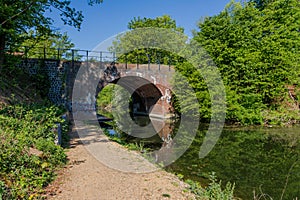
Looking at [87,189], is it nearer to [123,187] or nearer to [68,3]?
[123,187]

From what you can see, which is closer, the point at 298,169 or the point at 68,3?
the point at 298,169

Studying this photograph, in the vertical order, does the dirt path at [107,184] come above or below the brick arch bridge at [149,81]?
below

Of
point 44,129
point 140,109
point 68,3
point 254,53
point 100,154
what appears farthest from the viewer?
point 140,109

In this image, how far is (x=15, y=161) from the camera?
3943 mm

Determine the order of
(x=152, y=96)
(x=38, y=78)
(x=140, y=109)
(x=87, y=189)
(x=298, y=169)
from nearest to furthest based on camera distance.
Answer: (x=87, y=189) → (x=298, y=169) → (x=38, y=78) → (x=152, y=96) → (x=140, y=109)

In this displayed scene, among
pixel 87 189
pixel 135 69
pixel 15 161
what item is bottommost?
pixel 87 189

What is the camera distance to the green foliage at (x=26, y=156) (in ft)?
11.7

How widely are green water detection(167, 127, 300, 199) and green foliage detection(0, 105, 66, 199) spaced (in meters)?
3.19

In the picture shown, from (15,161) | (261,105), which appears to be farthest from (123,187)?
(261,105)

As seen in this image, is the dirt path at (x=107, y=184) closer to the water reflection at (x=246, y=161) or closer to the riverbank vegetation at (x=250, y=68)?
the water reflection at (x=246, y=161)

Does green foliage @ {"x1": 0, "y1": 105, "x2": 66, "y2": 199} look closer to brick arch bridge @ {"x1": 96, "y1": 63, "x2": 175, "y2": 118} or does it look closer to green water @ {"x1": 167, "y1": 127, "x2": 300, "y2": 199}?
green water @ {"x1": 167, "y1": 127, "x2": 300, "y2": 199}

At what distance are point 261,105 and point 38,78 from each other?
1403 centimetres

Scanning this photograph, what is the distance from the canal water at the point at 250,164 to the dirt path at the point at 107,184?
131cm

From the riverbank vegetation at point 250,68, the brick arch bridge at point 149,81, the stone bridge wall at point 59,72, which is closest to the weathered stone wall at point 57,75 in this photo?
the stone bridge wall at point 59,72
